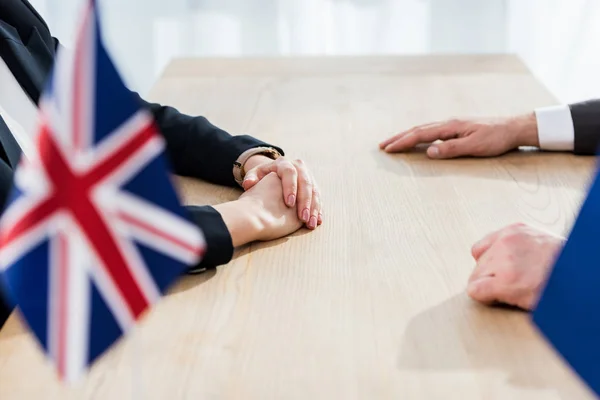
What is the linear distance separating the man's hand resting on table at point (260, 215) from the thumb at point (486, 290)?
1.08 feet

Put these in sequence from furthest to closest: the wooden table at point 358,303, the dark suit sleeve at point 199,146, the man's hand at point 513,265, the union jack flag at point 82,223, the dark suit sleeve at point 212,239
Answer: the dark suit sleeve at point 199,146 → the dark suit sleeve at point 212,239 → the man's hand at point 513,265 → the wooden table at point 358,303 → the union jack flag at point 82,223

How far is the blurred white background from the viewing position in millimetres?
3748

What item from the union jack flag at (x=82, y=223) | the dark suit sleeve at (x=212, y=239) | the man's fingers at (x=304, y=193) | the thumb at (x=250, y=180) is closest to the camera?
the union jack flag at (x=82, y=223)

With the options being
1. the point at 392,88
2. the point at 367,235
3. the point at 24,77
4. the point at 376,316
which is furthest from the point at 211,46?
the point at 376,316

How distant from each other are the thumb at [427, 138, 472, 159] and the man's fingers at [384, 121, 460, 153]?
0.05 m

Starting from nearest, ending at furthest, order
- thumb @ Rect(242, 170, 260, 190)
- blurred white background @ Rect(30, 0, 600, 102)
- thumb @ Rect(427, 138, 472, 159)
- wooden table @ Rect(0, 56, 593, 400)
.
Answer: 1. wooden table @ Rect(0, 56, 593, 400)
2. thumb @ Rect(242, 170, 260, 190)
3. thumb @ Rect(427, 138, 472, 159)
4. blurred white background @ Rect(30, 0, 600, 102)

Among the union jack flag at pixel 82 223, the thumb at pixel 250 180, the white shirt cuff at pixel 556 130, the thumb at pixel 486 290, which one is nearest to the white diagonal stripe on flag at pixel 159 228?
the union jack flag at pixel 82 223

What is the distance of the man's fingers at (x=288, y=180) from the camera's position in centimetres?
137

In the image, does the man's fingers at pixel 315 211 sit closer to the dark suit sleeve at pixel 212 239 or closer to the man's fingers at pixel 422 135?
the dark suit sleeve at pixel 212 239

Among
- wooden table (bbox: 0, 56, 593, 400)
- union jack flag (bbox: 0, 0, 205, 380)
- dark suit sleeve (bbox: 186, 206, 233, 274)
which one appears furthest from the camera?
dark suit sleeve (bbox: 186, 206, 233, 274)

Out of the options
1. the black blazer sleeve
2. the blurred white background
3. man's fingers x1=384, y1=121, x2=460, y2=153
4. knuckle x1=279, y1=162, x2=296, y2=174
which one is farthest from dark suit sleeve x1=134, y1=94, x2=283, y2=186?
the blurred white background

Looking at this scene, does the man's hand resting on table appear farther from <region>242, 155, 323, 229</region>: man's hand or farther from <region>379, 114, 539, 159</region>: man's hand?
<region>379, 114, 539, 159</region>: man's hand

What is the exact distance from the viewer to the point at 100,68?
689 mm

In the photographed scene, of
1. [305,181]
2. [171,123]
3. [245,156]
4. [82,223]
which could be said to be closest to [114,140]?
[82,223]
